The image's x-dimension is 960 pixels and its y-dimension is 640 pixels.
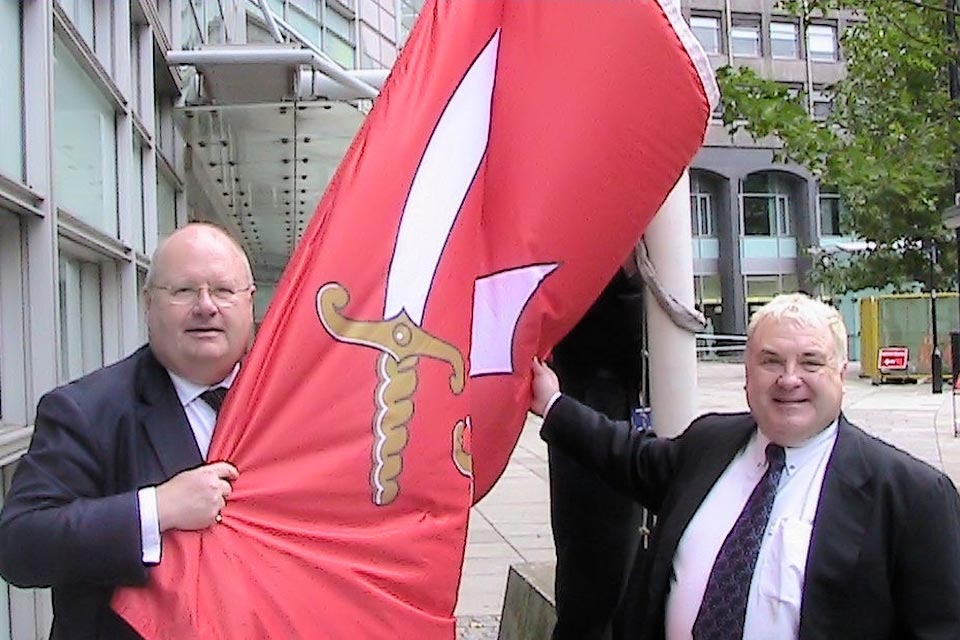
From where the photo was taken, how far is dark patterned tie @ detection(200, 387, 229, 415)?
222 centimetres

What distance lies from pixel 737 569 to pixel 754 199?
46.3 m

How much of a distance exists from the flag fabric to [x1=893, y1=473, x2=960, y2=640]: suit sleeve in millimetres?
921

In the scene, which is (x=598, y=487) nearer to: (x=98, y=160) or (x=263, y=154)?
(x=98, y=160)

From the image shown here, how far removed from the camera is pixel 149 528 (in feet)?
6.47

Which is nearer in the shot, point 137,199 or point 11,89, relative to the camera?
point 11,89

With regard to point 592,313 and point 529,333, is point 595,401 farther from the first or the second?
point 529,333

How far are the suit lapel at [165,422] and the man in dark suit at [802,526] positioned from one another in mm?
1087

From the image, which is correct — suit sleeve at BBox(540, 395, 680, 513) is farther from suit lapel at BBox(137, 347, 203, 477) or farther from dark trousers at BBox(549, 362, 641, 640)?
suit lapel at BBox(137, 347, 203, 477)

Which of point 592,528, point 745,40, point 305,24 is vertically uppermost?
point 745,40

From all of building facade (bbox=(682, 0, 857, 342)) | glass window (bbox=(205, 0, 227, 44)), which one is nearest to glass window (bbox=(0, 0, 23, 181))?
glass window (bbox=(205, 0, 227, 44))

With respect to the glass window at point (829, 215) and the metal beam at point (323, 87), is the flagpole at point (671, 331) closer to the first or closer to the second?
the metal beam at point (323, 87)

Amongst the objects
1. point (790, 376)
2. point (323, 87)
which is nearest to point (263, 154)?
point (323, 87)

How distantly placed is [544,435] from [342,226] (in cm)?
87

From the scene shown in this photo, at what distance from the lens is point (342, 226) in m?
2.44
